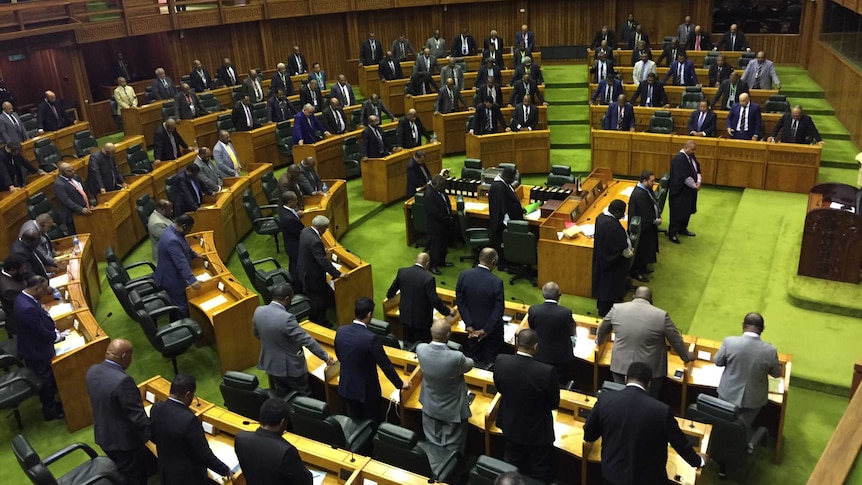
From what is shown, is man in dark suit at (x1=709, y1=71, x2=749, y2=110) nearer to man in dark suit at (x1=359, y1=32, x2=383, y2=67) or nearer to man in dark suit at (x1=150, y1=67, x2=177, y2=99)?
man in dark suit at (x1=359, y1=32, x2=383, y2=67)

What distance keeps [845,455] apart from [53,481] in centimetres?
473

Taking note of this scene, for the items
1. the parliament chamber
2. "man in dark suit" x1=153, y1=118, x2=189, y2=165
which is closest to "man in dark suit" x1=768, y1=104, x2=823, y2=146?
the parliament chamber

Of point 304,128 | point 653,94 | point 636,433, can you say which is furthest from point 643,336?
point 653,94

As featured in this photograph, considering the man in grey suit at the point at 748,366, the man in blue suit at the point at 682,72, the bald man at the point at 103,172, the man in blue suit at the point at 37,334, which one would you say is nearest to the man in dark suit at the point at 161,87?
the bald man at the point at 103,172

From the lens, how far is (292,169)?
9641mm

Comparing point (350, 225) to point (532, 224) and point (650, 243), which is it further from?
point (650, 243)

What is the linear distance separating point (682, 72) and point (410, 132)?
6.17 metres

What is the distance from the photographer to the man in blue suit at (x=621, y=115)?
1276 cm

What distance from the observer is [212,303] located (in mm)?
7441

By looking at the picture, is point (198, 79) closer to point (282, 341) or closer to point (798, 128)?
point (282, 341)

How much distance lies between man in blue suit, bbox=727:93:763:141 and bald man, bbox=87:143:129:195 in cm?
998

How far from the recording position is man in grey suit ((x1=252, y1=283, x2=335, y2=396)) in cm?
582

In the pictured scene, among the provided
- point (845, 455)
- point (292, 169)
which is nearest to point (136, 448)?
point (845, 455)

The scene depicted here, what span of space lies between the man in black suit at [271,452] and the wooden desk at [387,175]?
321 inches
